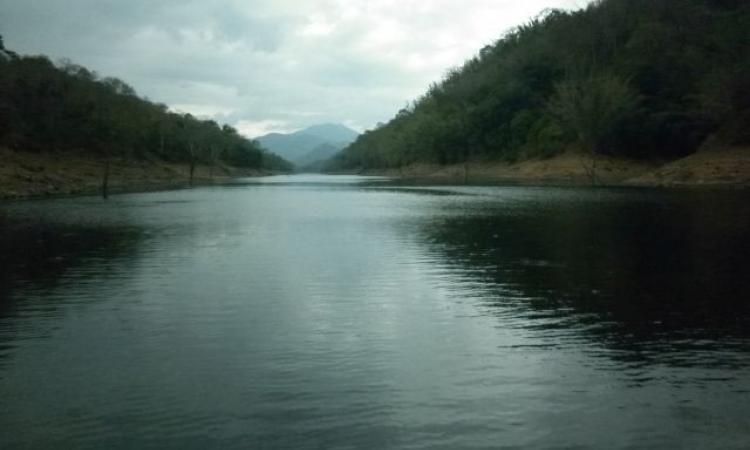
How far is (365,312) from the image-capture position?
15.4m

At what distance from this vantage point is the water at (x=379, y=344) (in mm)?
8906

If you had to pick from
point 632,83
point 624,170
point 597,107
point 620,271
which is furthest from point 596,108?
point 620,271

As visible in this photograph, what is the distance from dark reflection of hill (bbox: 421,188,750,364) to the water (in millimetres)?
92

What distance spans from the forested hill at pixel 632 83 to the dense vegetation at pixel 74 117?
204ft

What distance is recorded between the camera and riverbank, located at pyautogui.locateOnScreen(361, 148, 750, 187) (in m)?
68.1

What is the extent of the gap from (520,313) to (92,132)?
94.8m

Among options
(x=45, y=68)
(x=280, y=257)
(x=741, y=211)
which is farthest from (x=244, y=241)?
(x=45, y=68)

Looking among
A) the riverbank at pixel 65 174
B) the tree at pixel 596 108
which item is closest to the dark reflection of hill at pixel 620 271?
the riverbank at pixel 65 174

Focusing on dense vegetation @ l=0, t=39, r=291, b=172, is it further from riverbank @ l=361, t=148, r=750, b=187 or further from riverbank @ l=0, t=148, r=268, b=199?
riverbank @ l=361, t=148, r=750, b=187

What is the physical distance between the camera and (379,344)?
12727 millimetres

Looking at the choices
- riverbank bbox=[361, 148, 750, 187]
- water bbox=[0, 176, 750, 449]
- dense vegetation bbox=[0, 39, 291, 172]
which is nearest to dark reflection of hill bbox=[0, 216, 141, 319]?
water bbox=[0, 176, 750, 449]

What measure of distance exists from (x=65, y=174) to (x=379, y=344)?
244ft

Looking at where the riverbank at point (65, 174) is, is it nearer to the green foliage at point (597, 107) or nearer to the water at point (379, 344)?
the water at point (379, 344)

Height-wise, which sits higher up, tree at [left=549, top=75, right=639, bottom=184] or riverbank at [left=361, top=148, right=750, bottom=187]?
tree at [left=549, top=75, right=639, bottom=184]
